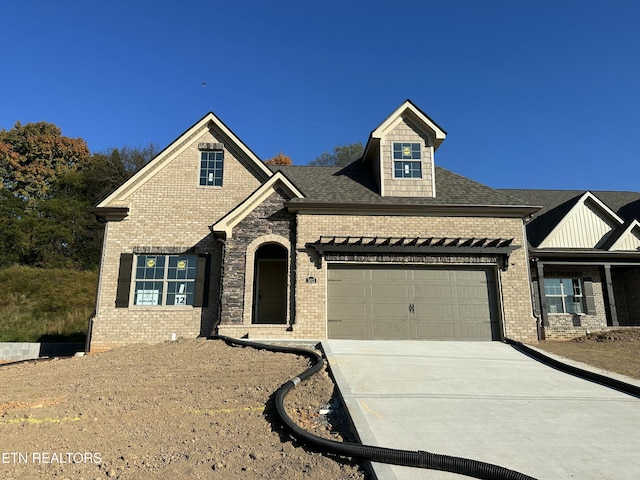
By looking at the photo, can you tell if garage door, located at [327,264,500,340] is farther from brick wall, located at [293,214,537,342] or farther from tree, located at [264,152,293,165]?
tree, located at [264,152,293,165]

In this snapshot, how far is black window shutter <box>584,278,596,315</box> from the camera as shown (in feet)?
51.1

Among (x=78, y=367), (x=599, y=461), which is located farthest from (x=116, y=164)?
(x=599, y=461)

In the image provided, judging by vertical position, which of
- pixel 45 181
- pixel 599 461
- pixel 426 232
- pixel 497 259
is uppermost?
pixel 45 181

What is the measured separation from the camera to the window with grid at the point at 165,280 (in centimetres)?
1371

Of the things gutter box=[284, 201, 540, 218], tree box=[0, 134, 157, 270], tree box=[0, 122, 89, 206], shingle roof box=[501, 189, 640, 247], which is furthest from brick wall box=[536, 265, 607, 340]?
tree box=[0, 122, 89, 206]

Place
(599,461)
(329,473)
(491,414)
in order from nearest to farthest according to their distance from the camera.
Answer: (329,473) < (599,461) < (491,414)

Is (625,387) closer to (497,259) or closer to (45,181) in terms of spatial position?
(497,259)

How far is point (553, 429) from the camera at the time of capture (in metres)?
5.46

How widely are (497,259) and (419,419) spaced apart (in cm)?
903

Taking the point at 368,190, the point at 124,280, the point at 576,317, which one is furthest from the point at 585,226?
the point at 124,280

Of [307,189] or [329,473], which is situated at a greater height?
[307,189]

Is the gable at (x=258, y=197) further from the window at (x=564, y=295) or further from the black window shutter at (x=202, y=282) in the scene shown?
the window at (x=564, y=295)

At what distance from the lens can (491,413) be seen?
19.9 feet

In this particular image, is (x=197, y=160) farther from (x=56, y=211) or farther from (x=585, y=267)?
(x=56, y=211)
